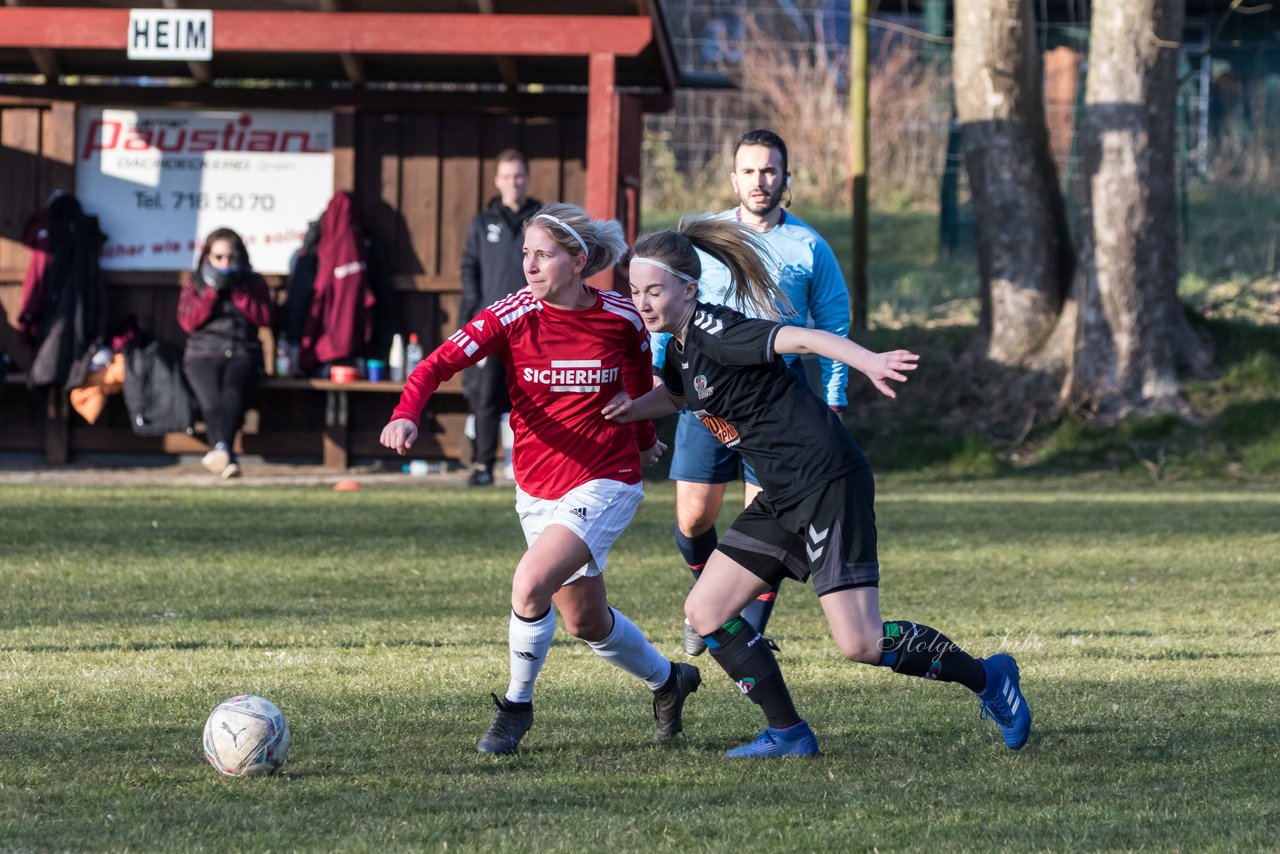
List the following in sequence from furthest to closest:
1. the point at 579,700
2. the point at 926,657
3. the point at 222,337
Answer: the point at 222,337, the point at 579,700, the point at 926,657

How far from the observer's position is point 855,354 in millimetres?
4867

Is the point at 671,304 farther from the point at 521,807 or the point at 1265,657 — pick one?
the point at 1265,657

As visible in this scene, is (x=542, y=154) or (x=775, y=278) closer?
(x=775, y=278)

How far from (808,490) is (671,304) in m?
0.70

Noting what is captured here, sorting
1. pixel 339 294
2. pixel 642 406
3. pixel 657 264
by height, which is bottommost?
pixel 642 406

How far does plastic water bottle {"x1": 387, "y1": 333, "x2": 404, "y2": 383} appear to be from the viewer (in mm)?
14664

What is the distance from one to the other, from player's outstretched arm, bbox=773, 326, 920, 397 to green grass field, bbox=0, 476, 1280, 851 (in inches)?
44.0

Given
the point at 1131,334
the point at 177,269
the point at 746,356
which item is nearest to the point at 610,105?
the point at 177,269

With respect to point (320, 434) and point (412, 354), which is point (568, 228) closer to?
A: point (412, 354)

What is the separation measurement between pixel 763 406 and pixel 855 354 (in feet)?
1.76

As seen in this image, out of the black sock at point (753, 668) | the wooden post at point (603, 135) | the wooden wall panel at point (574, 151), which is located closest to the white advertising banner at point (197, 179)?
the wooden wall panel at point (574, 151)

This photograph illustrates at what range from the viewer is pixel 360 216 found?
1495 centimetres

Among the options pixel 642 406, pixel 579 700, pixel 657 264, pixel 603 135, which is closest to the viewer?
pixel 657 264

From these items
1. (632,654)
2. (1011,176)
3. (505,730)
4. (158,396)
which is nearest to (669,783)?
(505,730)
